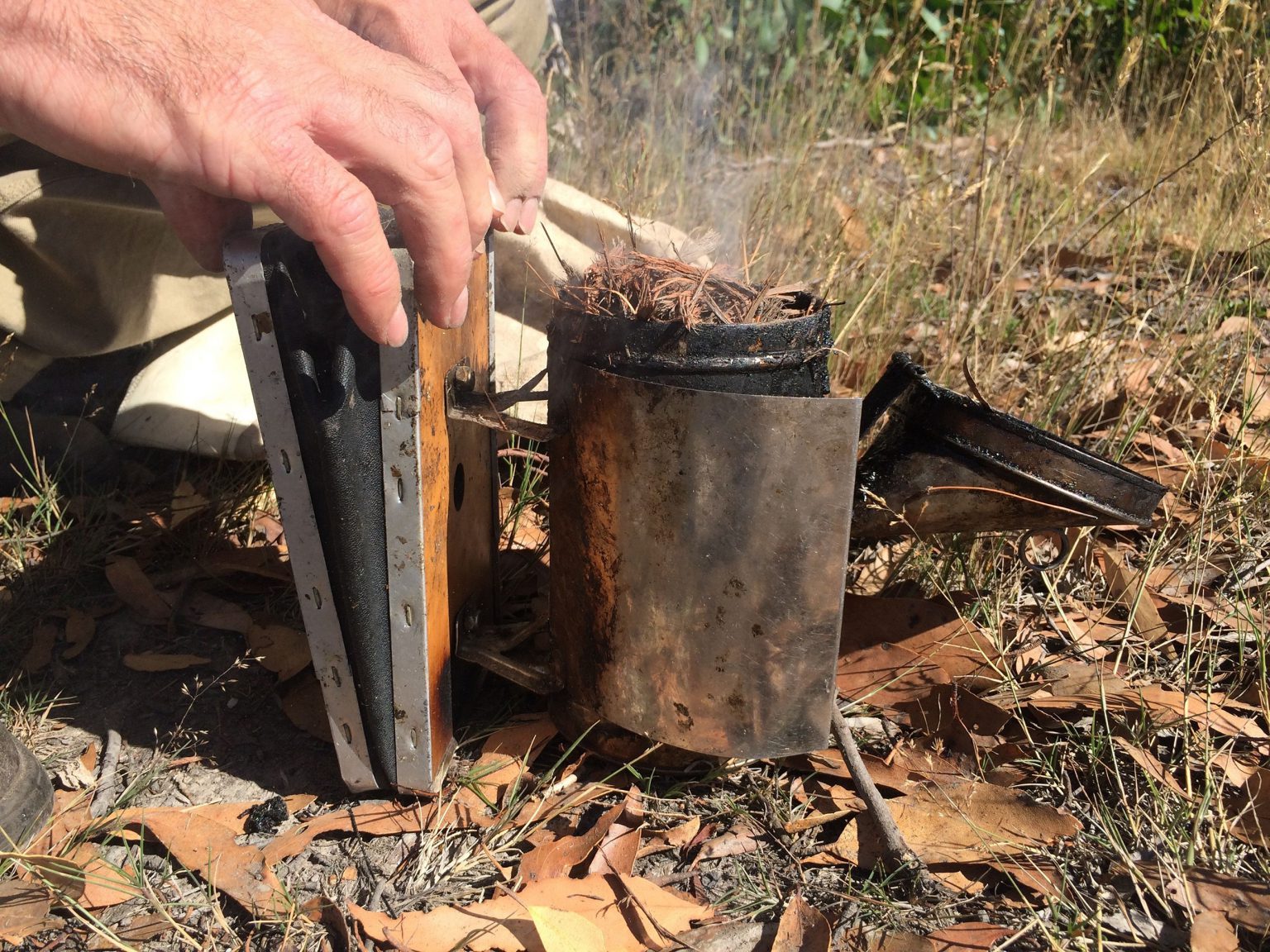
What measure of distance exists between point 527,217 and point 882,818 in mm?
1101

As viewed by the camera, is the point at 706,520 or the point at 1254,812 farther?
the point at 1254,812

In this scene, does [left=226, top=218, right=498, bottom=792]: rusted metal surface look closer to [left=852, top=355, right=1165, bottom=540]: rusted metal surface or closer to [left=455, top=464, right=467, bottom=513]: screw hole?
[left=455, top=464, right=467, bottom=513]: screw hole

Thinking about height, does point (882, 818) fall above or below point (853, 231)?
below

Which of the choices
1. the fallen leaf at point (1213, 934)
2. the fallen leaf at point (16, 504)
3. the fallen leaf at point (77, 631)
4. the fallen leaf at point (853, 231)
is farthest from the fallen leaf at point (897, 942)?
the fallen leaf at point (853, 231)

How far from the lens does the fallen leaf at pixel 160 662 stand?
Answer: 6.57ft

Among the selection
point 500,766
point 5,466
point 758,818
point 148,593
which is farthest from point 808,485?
point 5,466

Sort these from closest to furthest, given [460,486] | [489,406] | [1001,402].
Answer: [489,406], [460,486], [1001,402]

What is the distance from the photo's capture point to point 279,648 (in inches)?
78.8

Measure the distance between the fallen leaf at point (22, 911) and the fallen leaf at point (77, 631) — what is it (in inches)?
23.9

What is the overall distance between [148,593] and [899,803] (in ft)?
5.07

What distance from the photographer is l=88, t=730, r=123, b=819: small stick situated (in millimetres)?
1693

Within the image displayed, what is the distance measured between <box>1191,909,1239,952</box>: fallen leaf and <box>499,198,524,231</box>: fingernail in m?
1.41

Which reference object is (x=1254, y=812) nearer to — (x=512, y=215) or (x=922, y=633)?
(x=922, y=633)

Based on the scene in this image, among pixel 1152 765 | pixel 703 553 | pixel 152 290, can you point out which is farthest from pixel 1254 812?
pixel 152 290
